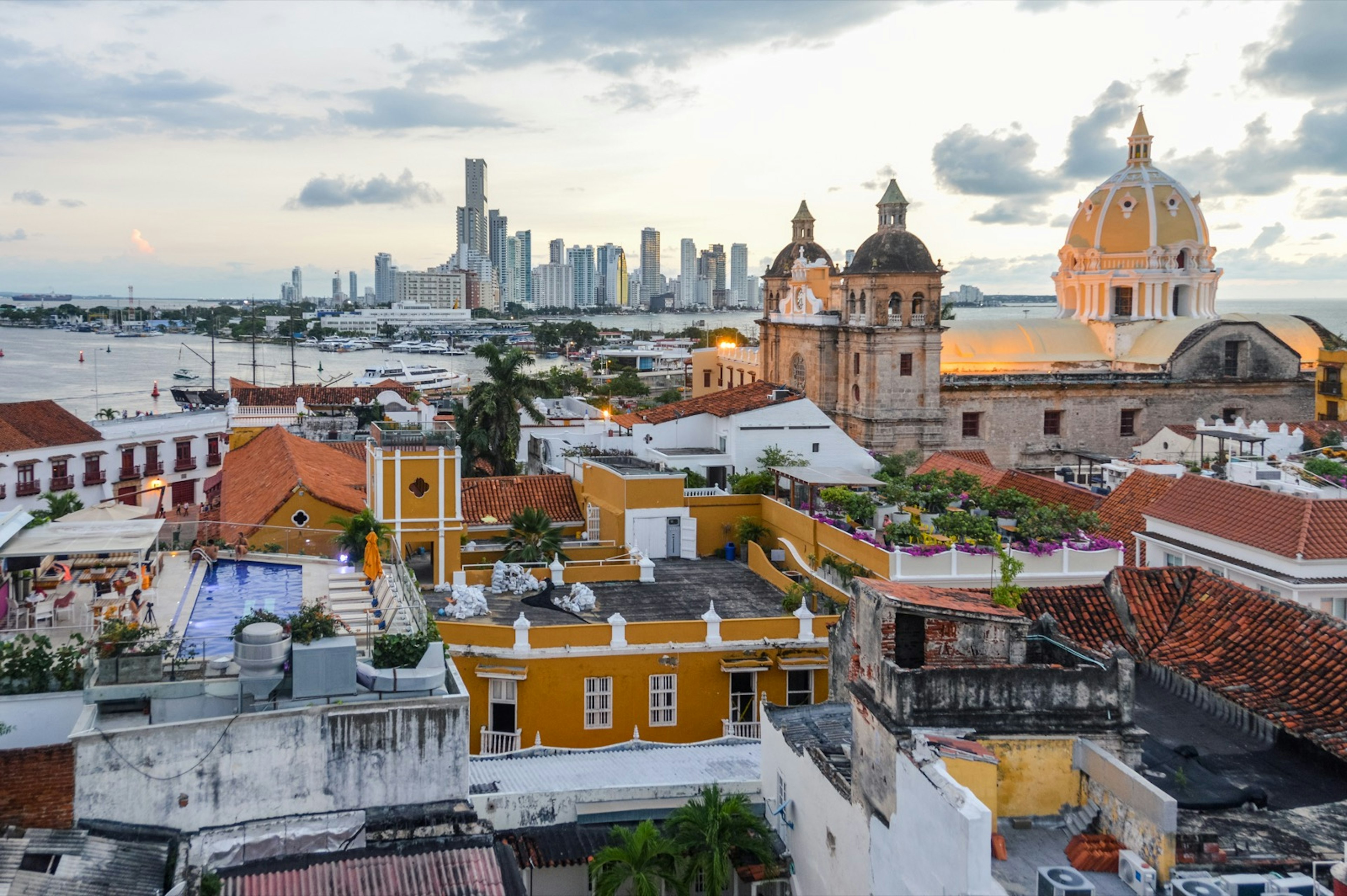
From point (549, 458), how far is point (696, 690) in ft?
65.2

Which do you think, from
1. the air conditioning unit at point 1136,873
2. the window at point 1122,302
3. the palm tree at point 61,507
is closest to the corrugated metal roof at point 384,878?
the air conditioning unit at point 1136,873

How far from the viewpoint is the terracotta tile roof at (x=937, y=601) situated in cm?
1095

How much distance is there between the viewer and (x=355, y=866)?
34.9 feet

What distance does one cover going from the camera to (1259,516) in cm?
1961

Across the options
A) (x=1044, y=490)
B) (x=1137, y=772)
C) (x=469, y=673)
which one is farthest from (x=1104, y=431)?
(x=1137, y=772)

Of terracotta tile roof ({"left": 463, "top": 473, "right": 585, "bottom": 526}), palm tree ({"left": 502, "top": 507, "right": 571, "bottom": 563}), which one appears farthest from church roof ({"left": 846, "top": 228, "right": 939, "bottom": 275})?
palm tree ({"left": 502, "top": 507, "right": 571, "bottom": 563})

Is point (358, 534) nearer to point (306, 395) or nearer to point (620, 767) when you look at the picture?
point (620, 767)

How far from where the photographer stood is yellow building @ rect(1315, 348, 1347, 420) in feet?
167

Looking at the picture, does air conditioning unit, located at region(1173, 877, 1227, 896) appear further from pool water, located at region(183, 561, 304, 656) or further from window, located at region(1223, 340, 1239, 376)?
window, located at region(1223, 340, 1239, 376)

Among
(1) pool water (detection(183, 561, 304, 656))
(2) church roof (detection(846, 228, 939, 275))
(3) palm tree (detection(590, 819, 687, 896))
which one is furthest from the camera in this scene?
(2) church roof (detection(846, 228, 939, 275))

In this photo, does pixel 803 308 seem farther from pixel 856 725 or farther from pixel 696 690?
pixel 856 725

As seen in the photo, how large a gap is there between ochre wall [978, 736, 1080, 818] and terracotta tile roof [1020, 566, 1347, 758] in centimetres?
315

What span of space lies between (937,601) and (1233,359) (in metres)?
43.6

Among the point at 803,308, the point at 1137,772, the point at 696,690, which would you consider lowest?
the point at 696,690
